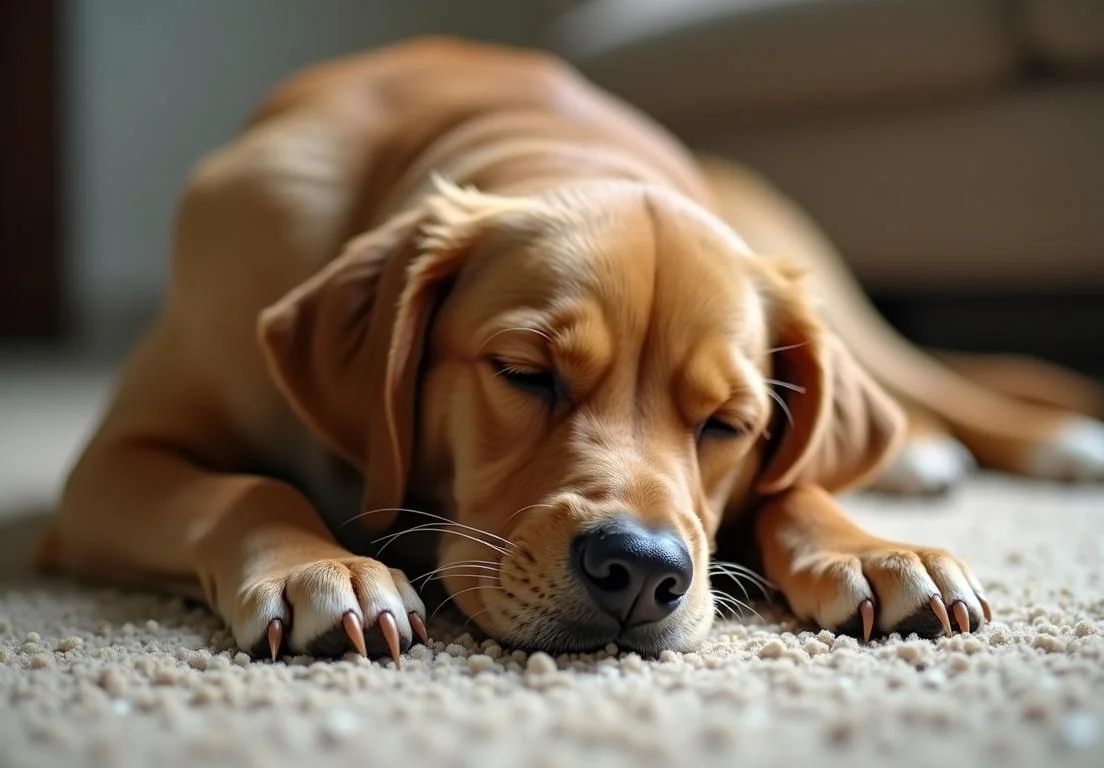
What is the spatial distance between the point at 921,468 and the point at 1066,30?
160cm

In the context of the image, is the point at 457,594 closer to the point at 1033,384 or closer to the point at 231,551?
the point at 231,551

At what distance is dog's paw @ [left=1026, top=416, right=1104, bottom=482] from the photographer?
3.05 meters

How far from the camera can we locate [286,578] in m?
1.51

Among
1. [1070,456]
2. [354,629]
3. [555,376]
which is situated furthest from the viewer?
[1070,456]

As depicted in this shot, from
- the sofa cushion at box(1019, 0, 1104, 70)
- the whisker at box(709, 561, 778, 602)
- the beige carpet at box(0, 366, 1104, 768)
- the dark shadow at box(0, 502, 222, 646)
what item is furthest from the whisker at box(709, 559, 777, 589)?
the sofa cushion at box(1019, 0, 1104, 70)

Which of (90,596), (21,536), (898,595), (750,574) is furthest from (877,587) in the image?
(21,536)

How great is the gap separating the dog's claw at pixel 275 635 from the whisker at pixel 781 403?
874 millimetres

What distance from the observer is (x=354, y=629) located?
1420 mm

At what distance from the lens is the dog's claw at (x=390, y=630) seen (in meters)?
1.43

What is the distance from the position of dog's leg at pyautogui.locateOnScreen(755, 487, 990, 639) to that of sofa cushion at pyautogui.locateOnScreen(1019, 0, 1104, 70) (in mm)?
2431

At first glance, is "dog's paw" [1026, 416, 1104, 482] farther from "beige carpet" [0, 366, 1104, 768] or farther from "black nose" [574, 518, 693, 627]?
"black nose" [574, 518, 693, 627]

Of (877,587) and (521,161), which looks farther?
(521,161)

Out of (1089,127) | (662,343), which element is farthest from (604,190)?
(1089,127)

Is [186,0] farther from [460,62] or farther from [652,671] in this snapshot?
[652,671]
